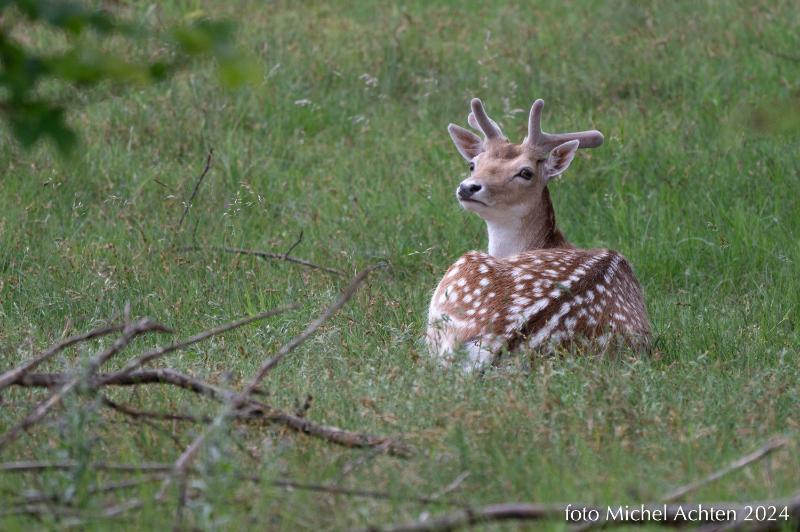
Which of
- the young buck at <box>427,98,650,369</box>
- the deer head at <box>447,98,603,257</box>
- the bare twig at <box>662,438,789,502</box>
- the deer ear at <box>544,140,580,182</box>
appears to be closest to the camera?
the bare twig at <box>662,438,789,502</box>

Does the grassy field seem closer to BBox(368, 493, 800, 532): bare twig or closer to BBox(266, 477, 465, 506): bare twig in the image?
BBox(266, 477, 465, 506): bare twig

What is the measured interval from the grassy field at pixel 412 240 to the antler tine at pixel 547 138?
0.66 metres

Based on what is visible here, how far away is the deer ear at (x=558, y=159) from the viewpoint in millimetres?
7429

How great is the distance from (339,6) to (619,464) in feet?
28.2

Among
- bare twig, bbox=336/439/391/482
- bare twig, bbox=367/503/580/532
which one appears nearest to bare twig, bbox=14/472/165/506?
bare twig, bbox=336/439/391/482

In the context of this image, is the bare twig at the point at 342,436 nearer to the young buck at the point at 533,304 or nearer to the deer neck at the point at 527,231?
the young buck at the point at 533,304

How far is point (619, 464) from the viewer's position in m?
4.16

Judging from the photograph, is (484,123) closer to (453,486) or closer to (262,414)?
(262,414)

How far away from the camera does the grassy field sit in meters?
4.11

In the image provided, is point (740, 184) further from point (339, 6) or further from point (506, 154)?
point (339, 6)

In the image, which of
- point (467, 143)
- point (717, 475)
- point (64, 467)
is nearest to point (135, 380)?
point (64, 467)

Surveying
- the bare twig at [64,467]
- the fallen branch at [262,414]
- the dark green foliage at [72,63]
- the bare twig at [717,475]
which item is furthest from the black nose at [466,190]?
the dark green foliage at [72,63]

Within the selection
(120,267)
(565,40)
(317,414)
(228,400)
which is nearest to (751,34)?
(565,40)

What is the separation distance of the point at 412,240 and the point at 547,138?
1026 millimetres
